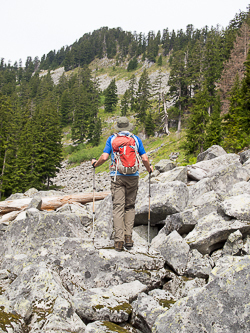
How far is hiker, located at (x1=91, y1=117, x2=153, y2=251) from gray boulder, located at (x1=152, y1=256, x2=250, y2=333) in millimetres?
2213

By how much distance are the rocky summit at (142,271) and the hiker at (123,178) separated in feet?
1.63

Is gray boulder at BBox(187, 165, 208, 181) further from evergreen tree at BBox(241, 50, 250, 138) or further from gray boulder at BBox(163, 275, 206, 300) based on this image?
gray boulder at BBox(163, 275, 206, 300)

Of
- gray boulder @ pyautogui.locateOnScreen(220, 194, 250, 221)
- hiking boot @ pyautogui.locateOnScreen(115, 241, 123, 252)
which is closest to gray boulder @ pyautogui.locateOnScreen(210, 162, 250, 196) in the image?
gray boulder @ pyautogui.locateOnScreen(220, 194, 250, 221)

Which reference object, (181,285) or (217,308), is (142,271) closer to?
(181,285)

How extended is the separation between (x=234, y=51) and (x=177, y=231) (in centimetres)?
5215

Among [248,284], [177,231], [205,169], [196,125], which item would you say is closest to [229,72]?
[196,125]

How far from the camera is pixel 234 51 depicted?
157 feet

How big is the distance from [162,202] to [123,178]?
9.22 ft

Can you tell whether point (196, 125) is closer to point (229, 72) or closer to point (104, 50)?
point (229, 72)

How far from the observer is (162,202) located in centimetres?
762

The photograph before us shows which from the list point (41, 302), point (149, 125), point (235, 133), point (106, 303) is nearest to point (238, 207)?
point (106, 303)

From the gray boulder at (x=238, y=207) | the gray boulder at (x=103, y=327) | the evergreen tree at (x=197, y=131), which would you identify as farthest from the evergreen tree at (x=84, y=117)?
the gray boulder at (x=103, y=327)

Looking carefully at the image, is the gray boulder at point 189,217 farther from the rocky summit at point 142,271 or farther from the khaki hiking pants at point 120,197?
the khaki hiking pants at point 120,197

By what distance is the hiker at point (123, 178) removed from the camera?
A: 518 centimetres
